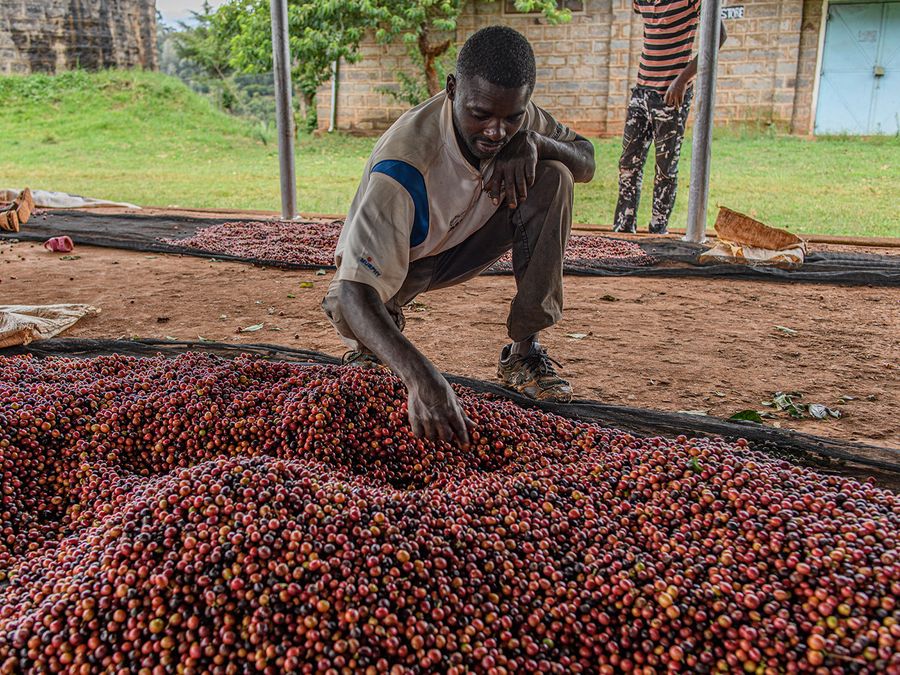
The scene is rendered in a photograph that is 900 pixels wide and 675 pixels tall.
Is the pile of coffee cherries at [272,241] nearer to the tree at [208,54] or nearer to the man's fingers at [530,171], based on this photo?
the man's fingers at [530,171]

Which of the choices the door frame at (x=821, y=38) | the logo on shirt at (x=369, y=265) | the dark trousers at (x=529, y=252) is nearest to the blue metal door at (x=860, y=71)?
the door frame at (x=821, y=38)

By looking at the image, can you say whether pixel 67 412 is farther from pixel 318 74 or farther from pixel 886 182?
pixel 318 74

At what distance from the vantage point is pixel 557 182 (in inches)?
91.0

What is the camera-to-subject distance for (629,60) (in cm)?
Result: 1159

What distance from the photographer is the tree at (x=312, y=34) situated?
12.0 m

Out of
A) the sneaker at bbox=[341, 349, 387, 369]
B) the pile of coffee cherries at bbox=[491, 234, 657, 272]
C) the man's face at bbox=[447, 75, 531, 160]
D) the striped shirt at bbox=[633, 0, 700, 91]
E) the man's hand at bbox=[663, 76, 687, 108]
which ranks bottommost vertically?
the sneaker at bbox=[341, 349, 387, 369]

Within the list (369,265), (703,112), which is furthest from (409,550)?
(703,112)

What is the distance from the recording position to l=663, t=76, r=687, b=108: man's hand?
544 centimetres

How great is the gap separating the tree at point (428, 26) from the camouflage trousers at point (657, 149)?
21.2ft

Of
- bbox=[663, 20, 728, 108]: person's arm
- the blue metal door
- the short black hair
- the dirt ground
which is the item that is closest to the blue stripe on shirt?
the short black hair

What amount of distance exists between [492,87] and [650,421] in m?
1.06

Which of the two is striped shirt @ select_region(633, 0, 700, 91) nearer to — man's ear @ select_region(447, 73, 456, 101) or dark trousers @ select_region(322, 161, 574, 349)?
dark trousers @ select_region(322, 161, 574, 349)

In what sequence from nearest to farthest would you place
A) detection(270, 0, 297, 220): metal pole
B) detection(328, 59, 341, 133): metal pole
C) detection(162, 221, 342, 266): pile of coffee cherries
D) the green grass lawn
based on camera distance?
detection(162, 221, 342, 266): pile of coffee cherries
detection(270, 0, 297, 220): metal pole
the green grass lawn
detection(328, 59, 341, 133): metal pole

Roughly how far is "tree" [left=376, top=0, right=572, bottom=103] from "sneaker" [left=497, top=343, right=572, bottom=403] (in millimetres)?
10205
